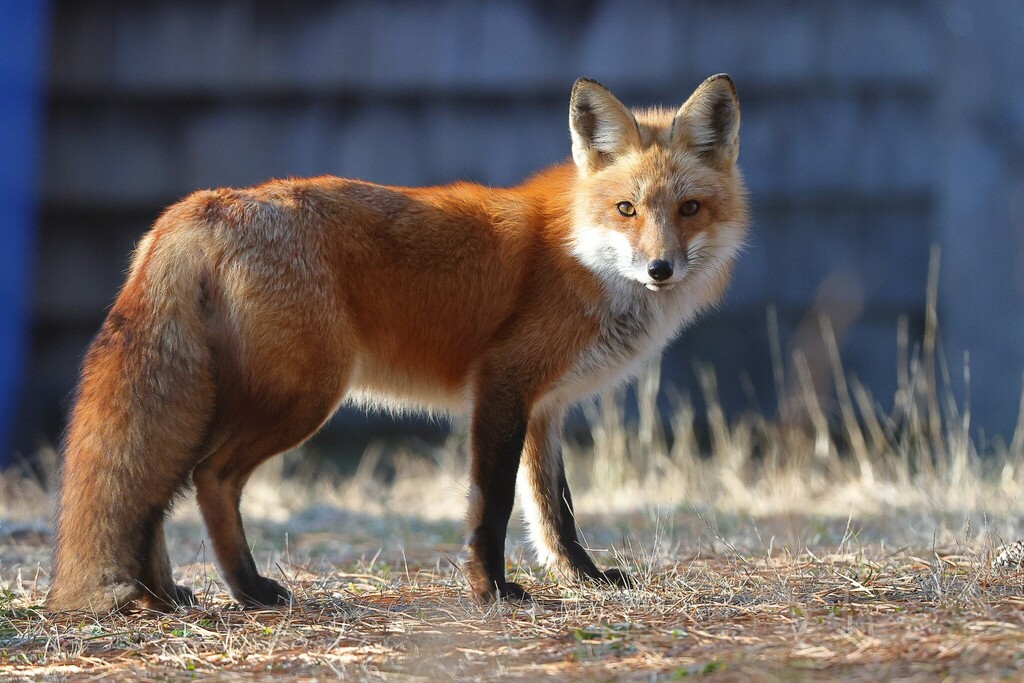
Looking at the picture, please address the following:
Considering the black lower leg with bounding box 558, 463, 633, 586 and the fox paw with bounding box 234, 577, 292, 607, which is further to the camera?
A: the black lower leg with bounding box 558, 463, 633, 586

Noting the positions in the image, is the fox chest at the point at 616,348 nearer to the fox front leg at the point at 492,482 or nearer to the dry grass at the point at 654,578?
the fox front leg at the point at 492,482

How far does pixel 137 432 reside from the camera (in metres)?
3.34

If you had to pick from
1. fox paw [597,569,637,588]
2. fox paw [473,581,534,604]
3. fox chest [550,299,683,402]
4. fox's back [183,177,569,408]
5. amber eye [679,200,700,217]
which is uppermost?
amber eye [679,200,700,217]

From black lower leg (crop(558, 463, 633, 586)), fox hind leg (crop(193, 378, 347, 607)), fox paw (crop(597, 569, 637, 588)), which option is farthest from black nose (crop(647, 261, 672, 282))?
fox hind leg (crop(193, 378, 347, 607))

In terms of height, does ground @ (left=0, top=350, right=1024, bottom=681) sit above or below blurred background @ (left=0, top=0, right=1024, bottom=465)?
below

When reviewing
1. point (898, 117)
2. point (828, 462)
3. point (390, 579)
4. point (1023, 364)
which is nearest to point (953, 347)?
point (1023, 364)

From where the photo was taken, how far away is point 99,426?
11.0 ft

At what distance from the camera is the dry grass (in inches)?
108

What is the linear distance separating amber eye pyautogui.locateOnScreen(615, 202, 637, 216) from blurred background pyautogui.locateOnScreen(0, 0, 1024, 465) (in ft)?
9.59

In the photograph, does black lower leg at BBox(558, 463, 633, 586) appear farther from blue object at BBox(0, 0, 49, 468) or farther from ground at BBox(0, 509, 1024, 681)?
blue object at BBox(0, 0, 49, 468)

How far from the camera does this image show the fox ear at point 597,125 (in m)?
3.93

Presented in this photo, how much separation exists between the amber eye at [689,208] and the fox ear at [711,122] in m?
0.27

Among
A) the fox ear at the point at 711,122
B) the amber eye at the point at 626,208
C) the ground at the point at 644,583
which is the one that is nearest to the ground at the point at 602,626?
the ground at the point at 644,583

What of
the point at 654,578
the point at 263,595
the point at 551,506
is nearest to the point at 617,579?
the point at 654,578
